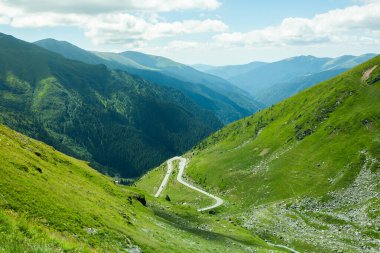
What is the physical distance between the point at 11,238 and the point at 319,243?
245 feet

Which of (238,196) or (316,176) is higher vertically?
(316,176)

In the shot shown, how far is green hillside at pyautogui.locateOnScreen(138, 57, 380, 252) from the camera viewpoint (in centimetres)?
9056

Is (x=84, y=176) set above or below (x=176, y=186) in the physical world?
above

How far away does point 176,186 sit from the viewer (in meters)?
181

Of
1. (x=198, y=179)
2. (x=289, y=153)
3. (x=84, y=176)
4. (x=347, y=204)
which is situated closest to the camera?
(x=84, y=176)

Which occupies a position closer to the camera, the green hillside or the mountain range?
the mountain range

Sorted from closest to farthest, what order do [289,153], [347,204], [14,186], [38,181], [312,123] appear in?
1. [14,186]
2. [38,181]
3. [347,204]
4. [289,153]
5. [312,123]

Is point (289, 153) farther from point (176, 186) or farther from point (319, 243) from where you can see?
point (319, 243)

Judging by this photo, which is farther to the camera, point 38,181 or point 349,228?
point 349,228

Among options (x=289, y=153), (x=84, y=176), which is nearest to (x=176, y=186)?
(x=289, y=153)

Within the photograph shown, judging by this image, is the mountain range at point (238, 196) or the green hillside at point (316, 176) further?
the green hillside at point (316, 176)

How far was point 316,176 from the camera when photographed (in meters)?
132

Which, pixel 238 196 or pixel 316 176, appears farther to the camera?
pixel 238 196

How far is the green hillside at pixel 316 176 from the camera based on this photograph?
90.6 meters
